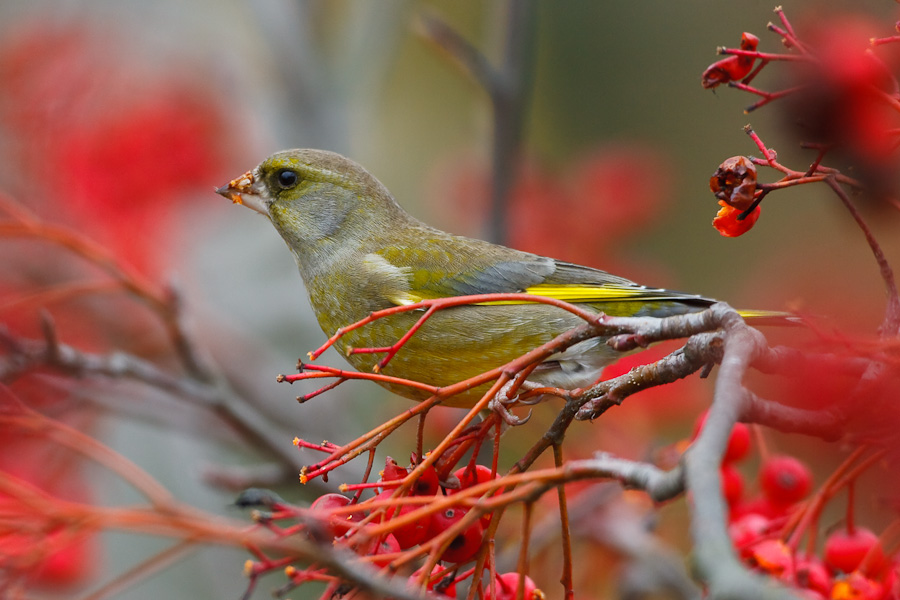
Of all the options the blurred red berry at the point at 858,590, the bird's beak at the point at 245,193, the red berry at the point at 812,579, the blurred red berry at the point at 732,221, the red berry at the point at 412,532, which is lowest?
the blurred red berry at the point at 858,590

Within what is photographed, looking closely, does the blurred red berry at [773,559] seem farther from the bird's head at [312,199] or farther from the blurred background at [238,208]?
the bird's head at [312,199]

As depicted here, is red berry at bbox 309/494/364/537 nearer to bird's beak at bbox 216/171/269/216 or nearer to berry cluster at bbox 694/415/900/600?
berry cluster at bbox 694/415/900/600

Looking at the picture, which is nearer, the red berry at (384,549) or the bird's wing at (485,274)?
the red berry at (384,549)

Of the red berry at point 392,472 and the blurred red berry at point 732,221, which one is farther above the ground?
the blurred red berry at point 732,221

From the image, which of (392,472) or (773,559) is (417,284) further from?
(773,559)

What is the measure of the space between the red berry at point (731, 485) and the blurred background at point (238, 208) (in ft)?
2.20

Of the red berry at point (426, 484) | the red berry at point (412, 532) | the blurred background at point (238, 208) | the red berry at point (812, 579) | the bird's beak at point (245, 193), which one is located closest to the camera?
the red berry at point (412, 532)

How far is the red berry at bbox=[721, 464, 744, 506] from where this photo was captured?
8.51ft

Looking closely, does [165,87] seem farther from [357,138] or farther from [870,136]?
[870,136]

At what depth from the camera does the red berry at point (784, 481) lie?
7.93ft

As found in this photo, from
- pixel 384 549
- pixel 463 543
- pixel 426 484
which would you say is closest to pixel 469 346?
pixel 426 484

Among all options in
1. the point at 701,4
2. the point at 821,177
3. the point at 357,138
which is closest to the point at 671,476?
the point at 821,177

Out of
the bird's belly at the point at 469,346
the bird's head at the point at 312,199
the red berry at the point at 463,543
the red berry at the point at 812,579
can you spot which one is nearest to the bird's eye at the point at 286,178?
the bird's head at the point at 312,199

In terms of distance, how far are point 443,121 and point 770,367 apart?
8593 mm
